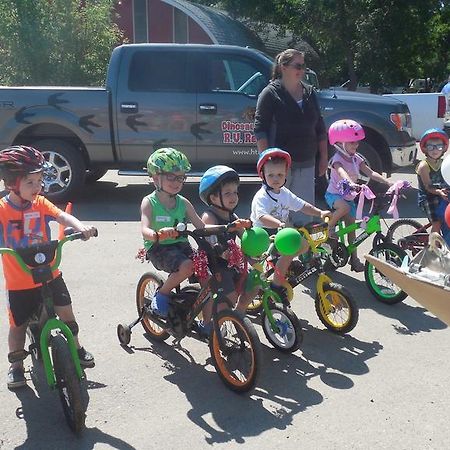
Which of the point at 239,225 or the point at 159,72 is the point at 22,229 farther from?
the point at 159,72

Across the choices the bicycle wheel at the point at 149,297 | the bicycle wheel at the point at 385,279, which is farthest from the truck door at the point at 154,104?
the bicycle wheel at the point at 149,297

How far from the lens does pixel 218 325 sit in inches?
144

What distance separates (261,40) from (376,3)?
620 centimetres

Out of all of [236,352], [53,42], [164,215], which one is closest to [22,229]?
[164,215]

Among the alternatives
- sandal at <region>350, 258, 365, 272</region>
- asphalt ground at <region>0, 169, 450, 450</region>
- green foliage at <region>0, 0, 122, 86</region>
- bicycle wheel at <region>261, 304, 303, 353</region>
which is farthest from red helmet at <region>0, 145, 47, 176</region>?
green foliage at <region>0, 0, 122, 86</region>

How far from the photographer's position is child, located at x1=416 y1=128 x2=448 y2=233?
17.6ft

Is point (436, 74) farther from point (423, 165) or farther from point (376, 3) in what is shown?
point (423, 165)

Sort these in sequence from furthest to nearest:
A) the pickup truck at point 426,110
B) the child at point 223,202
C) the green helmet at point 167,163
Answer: the pickup truck at point 426,110
the green helmet at point 167,163
the child at point 223,202

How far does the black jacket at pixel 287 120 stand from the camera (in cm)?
533

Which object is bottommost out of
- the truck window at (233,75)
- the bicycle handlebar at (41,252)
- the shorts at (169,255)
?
the shorts at (169,255)

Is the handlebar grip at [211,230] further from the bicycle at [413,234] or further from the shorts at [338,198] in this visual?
the bicycle at [413,234]

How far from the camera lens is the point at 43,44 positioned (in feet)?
56.3

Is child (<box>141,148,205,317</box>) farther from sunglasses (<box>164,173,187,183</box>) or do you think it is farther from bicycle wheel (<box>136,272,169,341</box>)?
bicycle wheel (<box>136,272,169,341</box>)

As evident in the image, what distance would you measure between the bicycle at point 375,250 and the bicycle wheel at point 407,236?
20 centimetres
